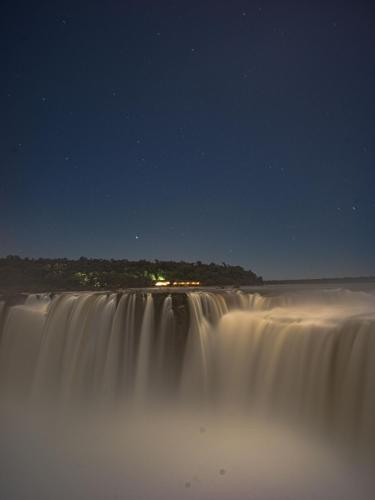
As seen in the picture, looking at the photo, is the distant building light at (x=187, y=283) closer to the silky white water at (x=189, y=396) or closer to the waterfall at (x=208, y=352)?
the silky white water at (x=189, y=396)

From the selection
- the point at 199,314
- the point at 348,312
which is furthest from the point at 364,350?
the point at 199,314

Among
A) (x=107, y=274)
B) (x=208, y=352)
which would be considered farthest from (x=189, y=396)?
(x=107, y=274)

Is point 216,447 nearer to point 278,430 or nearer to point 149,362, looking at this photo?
point 278,430

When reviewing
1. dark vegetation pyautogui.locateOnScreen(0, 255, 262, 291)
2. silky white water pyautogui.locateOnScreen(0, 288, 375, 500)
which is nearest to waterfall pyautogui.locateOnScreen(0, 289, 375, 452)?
silky white water pyautogui.locateOnScreen(0, 288, 375, 500)

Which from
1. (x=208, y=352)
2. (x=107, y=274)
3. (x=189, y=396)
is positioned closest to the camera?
(x=189, y=396)

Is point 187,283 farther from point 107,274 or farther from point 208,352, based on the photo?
point 208,352

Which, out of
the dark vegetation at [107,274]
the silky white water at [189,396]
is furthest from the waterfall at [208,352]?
the dark vegetation at [107,274]
